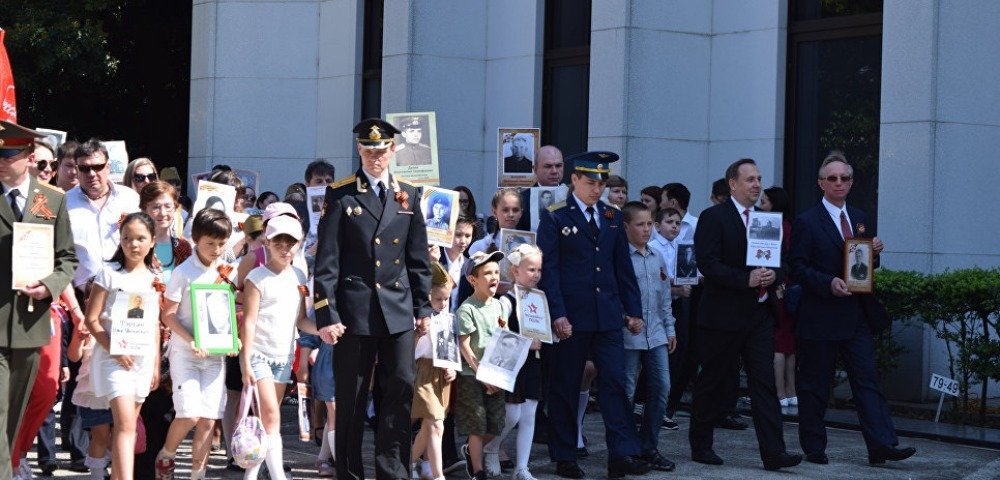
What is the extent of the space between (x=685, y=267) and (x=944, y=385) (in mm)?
2407

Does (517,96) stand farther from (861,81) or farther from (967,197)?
(967,197)

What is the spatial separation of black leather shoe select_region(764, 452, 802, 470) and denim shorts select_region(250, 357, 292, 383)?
132 inches

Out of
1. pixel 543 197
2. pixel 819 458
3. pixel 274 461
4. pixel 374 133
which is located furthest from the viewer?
pixel 543 197

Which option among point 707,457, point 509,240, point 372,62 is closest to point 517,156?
point 509,240

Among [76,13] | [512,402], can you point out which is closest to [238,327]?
[512,402]

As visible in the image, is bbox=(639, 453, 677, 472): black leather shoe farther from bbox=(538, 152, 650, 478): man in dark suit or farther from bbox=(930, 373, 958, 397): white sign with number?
bbox=(930, 373, 958, 397): white sign with number

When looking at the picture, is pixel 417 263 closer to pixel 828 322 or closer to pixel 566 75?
pixel 828 322

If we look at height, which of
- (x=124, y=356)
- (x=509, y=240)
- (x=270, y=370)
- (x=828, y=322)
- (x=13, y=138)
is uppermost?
(x=13, y=138)

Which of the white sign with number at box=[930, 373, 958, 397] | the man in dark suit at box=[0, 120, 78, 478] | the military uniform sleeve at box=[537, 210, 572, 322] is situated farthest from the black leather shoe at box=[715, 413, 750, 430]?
the man in dark suit at box=[0, 120, 78, 478]

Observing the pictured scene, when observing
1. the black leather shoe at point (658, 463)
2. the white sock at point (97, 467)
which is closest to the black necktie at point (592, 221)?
the black leather shoe at point (658, 463)

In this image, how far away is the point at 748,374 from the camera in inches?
405

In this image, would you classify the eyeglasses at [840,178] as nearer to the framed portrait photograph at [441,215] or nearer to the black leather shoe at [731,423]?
the black leather shoe at [731,423]

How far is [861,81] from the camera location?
15000 mm

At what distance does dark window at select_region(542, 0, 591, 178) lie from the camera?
1786cm
